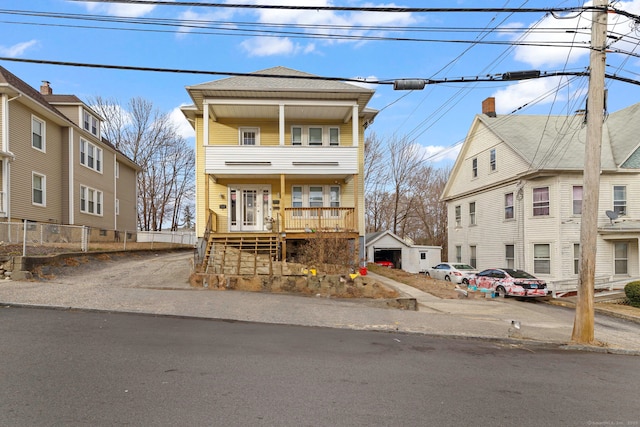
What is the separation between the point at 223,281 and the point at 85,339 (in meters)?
6.60

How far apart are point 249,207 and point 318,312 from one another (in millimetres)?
10400

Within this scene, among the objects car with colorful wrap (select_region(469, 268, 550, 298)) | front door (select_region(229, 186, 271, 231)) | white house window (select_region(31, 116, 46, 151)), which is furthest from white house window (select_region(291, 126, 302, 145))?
white house window (select_region(31, 116, 46, 151))

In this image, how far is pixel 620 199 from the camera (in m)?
22.3

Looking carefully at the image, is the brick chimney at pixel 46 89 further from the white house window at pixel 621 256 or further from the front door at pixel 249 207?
the white house window at pixel 621 256

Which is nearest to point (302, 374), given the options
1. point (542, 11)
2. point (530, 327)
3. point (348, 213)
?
point (530, 327)

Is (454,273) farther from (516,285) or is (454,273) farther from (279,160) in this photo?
(279,160)

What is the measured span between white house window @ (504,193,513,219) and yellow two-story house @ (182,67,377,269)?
9.69 m

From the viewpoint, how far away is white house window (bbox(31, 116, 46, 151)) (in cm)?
2092

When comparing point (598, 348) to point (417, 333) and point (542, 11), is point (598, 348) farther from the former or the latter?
point (542, 11)

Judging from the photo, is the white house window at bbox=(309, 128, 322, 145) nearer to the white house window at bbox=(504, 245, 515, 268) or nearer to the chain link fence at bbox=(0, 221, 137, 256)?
the chain link fence at bbox=(0, 221, 137, 256)

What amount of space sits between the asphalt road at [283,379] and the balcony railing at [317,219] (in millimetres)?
9504

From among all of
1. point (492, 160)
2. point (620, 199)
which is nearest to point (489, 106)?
point (492, 160)

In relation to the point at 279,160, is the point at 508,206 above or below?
below

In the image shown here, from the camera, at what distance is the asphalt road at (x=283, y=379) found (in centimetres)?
449
